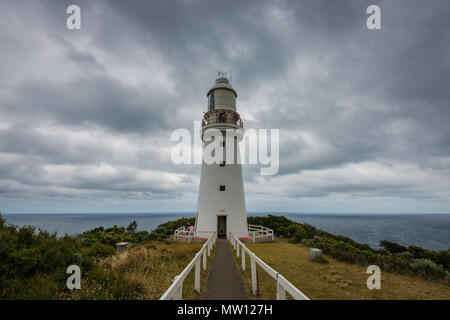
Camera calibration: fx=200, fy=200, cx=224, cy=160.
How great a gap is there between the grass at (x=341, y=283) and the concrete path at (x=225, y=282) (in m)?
0.31

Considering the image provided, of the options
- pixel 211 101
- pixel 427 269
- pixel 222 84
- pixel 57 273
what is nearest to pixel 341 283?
pixel 427 269

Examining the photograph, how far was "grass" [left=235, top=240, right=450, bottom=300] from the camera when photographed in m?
6.70

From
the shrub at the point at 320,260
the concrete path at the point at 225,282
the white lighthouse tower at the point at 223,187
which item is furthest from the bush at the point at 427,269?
the white lighthouse tower at the point at 223,187

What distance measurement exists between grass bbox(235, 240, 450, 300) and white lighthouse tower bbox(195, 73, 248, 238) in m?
7.82

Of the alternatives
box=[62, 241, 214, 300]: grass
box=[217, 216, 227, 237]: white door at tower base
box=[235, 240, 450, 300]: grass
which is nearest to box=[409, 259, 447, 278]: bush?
box=[235, 240, 450, 300]: grass

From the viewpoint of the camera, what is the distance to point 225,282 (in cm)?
747

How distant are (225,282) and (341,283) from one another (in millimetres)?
4450

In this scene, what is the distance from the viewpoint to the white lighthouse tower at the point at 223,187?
1833cm

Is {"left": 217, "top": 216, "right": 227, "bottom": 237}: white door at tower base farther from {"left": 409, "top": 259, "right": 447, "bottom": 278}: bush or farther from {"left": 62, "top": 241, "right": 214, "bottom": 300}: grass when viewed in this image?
{"left": 409, "top": 259, "right": 447, "bottom": 278}: bush

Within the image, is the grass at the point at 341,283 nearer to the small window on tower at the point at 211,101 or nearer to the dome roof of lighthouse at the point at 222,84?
the small window on tower at the point at 211,101

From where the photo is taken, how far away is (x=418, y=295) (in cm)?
692
